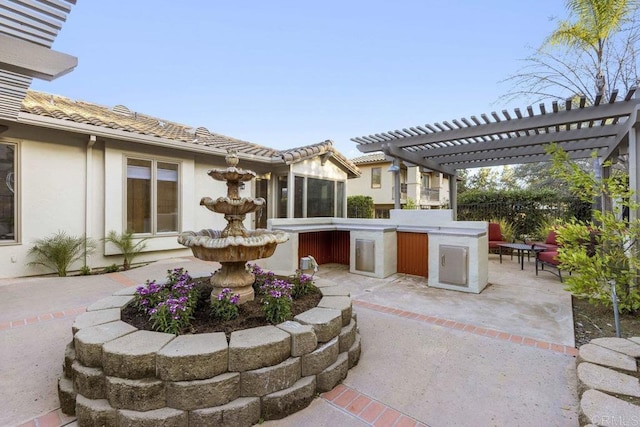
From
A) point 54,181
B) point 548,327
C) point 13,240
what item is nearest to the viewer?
point 548,327

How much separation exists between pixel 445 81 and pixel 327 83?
15.7 feet

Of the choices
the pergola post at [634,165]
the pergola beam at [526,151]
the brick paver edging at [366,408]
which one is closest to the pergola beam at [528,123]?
the pergola post at [634,165]

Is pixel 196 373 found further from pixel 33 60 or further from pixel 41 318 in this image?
pixel 33 60

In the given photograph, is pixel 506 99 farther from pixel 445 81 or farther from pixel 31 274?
pixel 31 274

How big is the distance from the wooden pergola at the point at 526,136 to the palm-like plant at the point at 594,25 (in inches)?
73.9

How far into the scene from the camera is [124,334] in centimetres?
251

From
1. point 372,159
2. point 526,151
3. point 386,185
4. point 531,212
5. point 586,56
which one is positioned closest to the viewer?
point 526,151

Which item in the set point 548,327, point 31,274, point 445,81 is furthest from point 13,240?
point 445,81

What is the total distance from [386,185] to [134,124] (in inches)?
645

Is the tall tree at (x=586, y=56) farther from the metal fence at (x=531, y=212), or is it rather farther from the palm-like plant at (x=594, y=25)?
the metal fence at (x=531, y=212)

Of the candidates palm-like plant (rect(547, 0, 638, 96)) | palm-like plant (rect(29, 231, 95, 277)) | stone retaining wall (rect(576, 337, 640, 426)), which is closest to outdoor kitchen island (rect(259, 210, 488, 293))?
stone retaining wall (rect(576, 337, 640, 426))

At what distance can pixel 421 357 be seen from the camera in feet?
10.3


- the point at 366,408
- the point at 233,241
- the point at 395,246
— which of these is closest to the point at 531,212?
the point at 395,246

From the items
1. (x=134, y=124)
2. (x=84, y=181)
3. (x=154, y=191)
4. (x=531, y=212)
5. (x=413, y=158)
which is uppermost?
(x=134, y=124)
